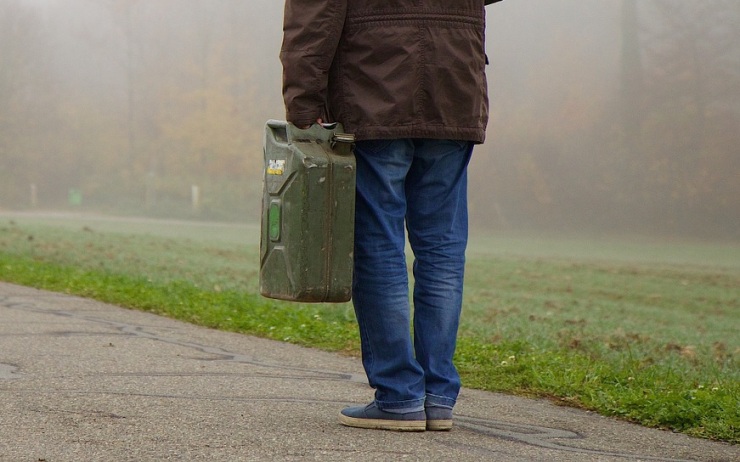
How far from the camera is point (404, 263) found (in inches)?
138

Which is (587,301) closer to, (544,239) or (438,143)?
(438,143)

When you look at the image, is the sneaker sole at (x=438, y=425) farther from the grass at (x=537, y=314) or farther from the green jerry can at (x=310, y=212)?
the grass at (x=537, y=314)

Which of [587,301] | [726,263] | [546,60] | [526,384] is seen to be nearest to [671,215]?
[546,60]

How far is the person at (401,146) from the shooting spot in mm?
3365

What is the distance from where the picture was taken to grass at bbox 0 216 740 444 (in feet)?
14.7

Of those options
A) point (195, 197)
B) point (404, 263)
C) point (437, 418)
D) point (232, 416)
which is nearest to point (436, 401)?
point (437, 418)

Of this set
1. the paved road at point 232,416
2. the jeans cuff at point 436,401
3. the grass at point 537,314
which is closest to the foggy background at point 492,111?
the grass at point 537,314

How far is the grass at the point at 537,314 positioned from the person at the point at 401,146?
958mm

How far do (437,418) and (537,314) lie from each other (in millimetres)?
7545

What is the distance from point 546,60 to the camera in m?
37.5

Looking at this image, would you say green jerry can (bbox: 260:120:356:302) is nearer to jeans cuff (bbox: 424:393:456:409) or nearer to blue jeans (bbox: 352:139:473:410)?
blue jeans (bbox: 352:139:473:410)

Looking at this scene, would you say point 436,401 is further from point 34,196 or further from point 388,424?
point 34,196

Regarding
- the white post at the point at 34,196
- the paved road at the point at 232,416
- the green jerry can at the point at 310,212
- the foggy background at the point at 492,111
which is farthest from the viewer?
the white post at the point at 34,196

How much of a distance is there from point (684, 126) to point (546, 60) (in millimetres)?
5265
